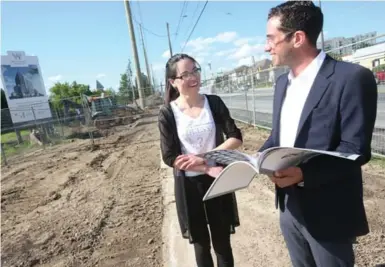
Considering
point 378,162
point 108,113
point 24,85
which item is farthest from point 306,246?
point 24,85

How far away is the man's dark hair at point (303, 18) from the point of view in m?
1.44

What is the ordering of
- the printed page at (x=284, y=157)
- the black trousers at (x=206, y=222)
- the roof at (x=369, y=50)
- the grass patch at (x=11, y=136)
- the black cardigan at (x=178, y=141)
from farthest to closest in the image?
the grass patch at (x=11, y=136) → the roof at (x=369, y=50) → the black trousers at (x=206, y=222) → the black cardigan at (x=178, y=141) → the printed page at (x=284, y=157)

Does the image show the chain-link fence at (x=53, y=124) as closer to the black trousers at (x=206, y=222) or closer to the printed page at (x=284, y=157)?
the black trousers at (x=206, y=222)

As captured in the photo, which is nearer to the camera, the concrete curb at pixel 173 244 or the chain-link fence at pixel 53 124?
the concrete curb at pixel 173 244

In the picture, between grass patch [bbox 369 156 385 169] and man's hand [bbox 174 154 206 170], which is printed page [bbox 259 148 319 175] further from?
grass patch [bbox 369 156 385 169]

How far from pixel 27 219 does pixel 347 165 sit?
229 inches

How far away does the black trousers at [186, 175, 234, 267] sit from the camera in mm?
2416

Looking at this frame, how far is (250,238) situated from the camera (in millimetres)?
3580

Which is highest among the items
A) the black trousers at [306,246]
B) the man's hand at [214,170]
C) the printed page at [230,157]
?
the printed page at [230,157]

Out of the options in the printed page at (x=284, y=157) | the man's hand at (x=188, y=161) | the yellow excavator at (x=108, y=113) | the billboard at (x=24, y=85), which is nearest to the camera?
the printed page at (x=284, y=157)

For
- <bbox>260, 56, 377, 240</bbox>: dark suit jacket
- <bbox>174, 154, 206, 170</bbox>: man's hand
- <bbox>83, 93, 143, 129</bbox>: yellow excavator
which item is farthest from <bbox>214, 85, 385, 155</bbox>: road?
<bbox>83, 93, 143, 129</bbox>: yellow excavator

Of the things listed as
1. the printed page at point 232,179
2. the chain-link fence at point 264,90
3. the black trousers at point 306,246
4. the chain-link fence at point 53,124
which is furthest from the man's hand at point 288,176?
the chain-link fence at point 53,124

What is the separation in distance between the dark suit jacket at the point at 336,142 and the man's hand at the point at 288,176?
0.02 meters

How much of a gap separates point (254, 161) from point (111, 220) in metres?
4.14
